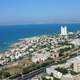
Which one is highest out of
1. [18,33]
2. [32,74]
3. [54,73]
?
[54,73]

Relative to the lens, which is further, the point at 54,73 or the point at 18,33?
the point at 18,33

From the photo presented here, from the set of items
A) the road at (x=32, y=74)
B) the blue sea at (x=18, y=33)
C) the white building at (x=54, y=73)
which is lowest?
the blue sea at (x=18, y=33)

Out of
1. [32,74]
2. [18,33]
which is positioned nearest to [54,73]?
[32,74]

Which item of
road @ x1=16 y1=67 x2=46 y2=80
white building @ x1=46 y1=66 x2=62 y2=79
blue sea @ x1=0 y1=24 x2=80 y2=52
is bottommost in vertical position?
blue sea @ x1=0 y1=24 x2=80 y2=52

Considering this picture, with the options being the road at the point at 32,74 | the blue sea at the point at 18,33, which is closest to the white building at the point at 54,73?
the road at the point at 32,74

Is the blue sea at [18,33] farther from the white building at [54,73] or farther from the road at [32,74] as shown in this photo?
the white building at [54,73]

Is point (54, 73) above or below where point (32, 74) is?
above

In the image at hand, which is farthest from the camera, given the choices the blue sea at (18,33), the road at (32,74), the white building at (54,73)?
the blue sea at (18,33)

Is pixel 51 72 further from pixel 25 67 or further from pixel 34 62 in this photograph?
pixel 34 62

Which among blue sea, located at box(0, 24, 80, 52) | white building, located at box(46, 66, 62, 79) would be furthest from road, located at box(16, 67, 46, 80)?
blue sea, located at box(0, 24, 80, 52)

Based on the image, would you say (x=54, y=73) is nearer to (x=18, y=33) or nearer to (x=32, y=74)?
(x=32, y=74)

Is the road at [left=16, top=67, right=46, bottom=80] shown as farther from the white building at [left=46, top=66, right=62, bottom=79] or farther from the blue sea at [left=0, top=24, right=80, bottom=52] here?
the blue sea at [left=0, top=24, right=80, bottom=52]

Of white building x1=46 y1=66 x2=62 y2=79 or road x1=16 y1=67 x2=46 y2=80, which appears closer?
white building x1=46 y1=66 x2=62 y2=79
